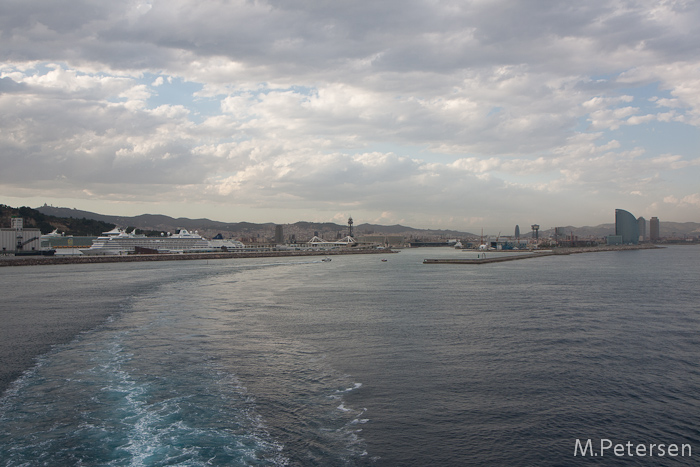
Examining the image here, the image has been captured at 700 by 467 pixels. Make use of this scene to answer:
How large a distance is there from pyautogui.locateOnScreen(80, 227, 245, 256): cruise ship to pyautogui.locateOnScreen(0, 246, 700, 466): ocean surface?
86415 millimetres

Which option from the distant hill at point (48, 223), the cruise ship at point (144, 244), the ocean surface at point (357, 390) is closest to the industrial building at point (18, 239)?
the cruise ship at point (144, 244)

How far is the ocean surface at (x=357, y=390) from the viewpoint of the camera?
358 inches

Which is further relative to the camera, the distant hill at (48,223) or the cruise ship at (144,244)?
the distant hill at (48,223)

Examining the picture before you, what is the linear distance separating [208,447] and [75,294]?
100ft

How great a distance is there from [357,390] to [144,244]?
10840 centimetres

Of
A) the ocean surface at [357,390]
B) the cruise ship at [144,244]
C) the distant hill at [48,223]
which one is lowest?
the ocean surface at [357,390]

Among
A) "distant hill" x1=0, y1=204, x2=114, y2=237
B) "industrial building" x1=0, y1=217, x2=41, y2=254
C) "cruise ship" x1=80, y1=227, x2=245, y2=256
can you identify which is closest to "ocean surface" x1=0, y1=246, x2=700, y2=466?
"cruise ship" x1=80, y1=227, x2=245, y2=256

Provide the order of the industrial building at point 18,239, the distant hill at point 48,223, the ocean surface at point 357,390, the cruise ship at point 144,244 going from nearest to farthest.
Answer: the ocean surface at point 357,390 → the industrial building at point 18,239 → the cruise ship at point 144,244 → the distant hill at point 48,223

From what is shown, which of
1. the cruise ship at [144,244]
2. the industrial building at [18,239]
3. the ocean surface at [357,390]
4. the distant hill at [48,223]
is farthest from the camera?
the distant hill at [48,223]

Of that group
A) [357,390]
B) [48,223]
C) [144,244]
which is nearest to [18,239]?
[144,244]

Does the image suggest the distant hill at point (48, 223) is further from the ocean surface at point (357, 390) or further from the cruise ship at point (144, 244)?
the ocean surface at point (357, 390)

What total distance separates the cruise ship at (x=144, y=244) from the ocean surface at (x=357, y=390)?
284ft

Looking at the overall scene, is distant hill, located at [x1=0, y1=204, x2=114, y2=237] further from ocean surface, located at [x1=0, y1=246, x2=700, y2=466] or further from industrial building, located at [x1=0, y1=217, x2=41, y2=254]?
ocean surface, located at [x1=0, y1=246, x2=700, y2=466]

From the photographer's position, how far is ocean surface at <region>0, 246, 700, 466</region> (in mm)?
9094
